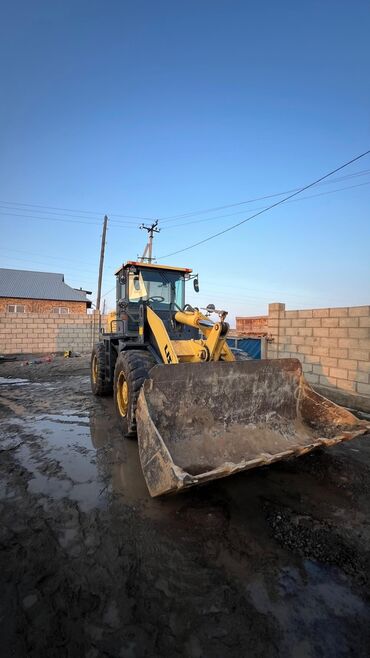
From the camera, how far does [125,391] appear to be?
192 inches

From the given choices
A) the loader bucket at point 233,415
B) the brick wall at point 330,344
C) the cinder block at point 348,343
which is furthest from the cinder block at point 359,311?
the loader bucket at point 233,415

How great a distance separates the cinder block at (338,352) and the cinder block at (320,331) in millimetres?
359

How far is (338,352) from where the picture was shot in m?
7.02

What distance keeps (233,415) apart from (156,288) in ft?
10.6

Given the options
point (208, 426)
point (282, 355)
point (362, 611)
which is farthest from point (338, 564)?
point (282, 355)

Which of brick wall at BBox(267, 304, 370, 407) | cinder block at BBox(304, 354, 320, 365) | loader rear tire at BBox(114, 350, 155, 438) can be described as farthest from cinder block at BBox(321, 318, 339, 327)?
loader rear tire at BBox(114, 350, 155, 438)

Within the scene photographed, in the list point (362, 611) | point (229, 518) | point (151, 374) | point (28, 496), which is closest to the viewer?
point (362, 611)

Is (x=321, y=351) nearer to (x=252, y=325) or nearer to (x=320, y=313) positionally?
(x=320, y=313)

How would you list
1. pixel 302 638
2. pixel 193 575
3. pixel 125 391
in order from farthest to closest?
pixel 125 391, pixel 193 575, pixel 302 638

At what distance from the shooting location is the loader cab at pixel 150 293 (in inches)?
240

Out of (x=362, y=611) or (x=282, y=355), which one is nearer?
(x=362, y=611)

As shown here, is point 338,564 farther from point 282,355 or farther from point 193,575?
point 282,355

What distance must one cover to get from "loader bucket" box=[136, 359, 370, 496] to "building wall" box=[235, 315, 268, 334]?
538 inches

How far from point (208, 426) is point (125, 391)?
1.72m
